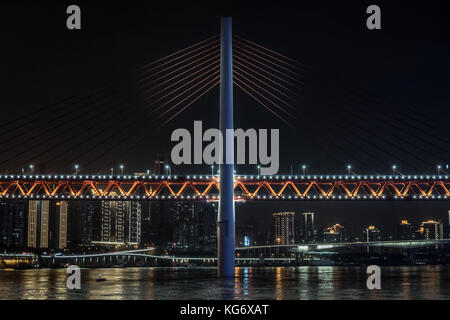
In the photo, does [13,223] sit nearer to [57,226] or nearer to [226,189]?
[57,226]

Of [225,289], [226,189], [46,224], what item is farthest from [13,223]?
[225,289]

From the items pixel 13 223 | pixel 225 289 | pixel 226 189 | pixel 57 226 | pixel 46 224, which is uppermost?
pixel 226 189

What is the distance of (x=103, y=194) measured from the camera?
72250 mm

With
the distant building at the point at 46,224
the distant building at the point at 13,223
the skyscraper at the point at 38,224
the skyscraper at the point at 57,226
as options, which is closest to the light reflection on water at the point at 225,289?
the distant building at the point at 13,223

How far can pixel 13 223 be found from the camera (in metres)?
162

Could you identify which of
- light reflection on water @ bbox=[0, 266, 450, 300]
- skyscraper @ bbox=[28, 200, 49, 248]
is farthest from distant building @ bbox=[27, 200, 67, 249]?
light reflection on water @ bbox=[0, 266, 450, 300]

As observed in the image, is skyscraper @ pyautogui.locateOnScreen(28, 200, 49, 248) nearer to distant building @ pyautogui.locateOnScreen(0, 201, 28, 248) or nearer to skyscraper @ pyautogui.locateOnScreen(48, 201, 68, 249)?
distant building @ pyautogui.locateOnScreen(0, 201, 28, 248)

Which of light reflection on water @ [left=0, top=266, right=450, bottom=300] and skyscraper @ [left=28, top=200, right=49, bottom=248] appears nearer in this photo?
light reflection on water @ [left=0, top=266, right=450, bottom=300]

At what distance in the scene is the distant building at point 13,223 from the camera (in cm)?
15912

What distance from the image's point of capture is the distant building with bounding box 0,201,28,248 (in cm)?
15912

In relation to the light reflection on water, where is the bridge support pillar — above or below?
above
